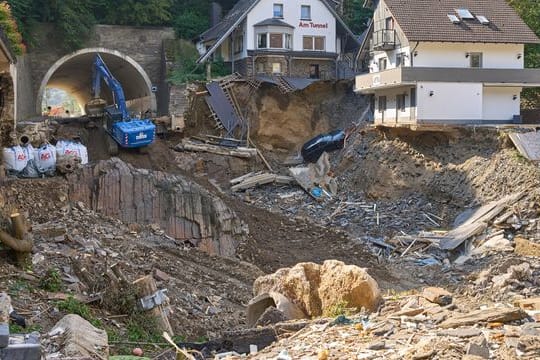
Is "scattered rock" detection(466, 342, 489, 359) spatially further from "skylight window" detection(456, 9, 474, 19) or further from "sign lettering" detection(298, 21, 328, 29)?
"sign lettering" detection(298, 21, 328, 29)

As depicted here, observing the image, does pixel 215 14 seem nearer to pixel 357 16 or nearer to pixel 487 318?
pixel 357 16

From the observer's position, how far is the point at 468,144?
3038 centimetres

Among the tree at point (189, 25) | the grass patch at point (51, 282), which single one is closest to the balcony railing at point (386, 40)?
the tree at point (189, 25)

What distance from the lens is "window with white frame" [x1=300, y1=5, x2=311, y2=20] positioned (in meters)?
41.3

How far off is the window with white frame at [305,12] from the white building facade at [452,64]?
6354 millimetres

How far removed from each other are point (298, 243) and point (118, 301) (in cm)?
1243

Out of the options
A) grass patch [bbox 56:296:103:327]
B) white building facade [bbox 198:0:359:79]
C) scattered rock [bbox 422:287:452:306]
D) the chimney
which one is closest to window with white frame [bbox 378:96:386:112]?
white building facade [bbox 198:0:359:79]

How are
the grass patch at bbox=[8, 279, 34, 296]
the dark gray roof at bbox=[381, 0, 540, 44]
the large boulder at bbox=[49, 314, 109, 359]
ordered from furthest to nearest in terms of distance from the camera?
1. the dark gray roof at bbox=[381, 0, 540, 44]
2. the grass patch at bbox=[8, 279, 34, 296]
3. the large boulder at bbox=[49, 314, 109, 359]

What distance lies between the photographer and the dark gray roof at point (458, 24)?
109 ft

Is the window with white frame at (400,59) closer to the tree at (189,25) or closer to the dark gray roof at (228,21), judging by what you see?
the dark gray roof at (228,21)

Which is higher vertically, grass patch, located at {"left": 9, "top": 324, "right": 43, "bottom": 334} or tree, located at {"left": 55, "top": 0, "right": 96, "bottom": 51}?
tree, located at {"left": 55, "top": 0, "right": 96, "bottom": 51}

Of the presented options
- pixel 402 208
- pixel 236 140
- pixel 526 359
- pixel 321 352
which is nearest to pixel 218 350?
pixel 321 352

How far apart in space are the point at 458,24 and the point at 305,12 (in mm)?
9918

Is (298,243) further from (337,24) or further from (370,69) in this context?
(337,24)
